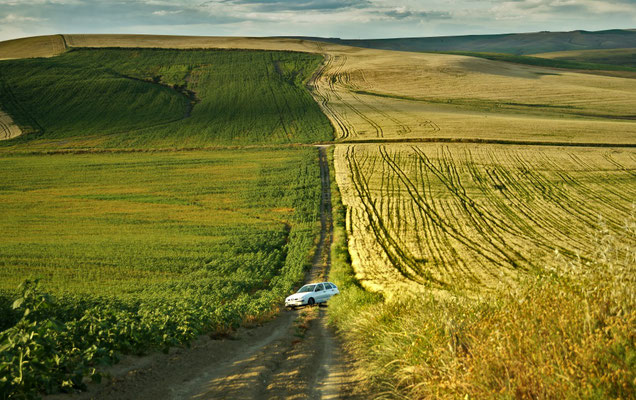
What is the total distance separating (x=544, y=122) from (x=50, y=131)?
220 ft

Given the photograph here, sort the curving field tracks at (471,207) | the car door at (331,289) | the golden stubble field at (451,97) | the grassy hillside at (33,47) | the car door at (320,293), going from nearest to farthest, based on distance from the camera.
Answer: the car door at (320,293) < the car door at (331,289) < the curving field tracks at (471,207) < the golden stubble field at (451,97) < the grassy hillside at (33,47)

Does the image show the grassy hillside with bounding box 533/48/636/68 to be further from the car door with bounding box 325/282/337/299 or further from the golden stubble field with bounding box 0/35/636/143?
the car door with bounding box 325/282/337/299

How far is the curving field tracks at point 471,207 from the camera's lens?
25094 mm

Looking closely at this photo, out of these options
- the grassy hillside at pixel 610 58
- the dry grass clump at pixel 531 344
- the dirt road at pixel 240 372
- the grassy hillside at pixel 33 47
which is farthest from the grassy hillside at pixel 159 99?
the grassy hillside at pixel 610 58

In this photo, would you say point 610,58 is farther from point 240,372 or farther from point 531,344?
point 531,344

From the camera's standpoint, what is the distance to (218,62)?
11319cm

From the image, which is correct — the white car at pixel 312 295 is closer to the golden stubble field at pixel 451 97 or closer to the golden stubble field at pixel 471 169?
the golden stubble field at pixel 471 169

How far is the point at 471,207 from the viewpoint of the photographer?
121ft

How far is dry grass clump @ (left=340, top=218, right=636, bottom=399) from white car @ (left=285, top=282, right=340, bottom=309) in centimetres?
1152

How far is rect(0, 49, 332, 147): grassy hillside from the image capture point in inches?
2662

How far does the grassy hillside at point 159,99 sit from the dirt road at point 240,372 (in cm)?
5335

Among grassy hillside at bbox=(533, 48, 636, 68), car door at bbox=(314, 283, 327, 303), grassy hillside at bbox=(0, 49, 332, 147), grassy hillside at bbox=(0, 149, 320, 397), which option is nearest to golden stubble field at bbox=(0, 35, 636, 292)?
car door at bbox=(314, 283, 327, 303)

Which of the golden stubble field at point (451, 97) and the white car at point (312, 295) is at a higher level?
the golden stubble field at point (451, 97)

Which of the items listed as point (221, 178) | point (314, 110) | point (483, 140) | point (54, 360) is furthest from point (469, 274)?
point (314, 110)
